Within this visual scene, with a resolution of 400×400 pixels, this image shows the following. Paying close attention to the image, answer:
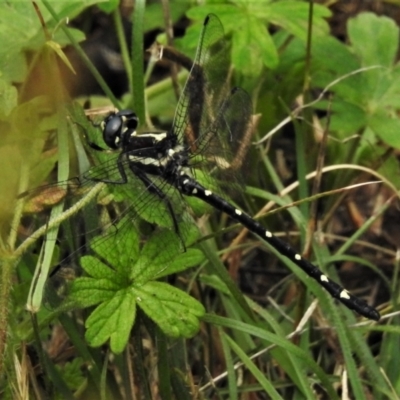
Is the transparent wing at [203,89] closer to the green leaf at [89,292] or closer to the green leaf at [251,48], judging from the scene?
the green leaf at [251,48]

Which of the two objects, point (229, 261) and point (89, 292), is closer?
point (89, 292)

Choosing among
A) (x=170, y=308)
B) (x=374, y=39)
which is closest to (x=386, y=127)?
(x=374, y=39)

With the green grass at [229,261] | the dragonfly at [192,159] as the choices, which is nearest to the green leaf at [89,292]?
the green grass at [229,261]

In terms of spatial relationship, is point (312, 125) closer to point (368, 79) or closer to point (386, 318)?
point (368, 79)

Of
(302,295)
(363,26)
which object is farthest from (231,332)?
(363,26)

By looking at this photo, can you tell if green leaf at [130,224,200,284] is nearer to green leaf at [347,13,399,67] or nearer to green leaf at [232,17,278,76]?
green leaf at [232,17,278,76]

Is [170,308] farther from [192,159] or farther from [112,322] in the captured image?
[192,159]
